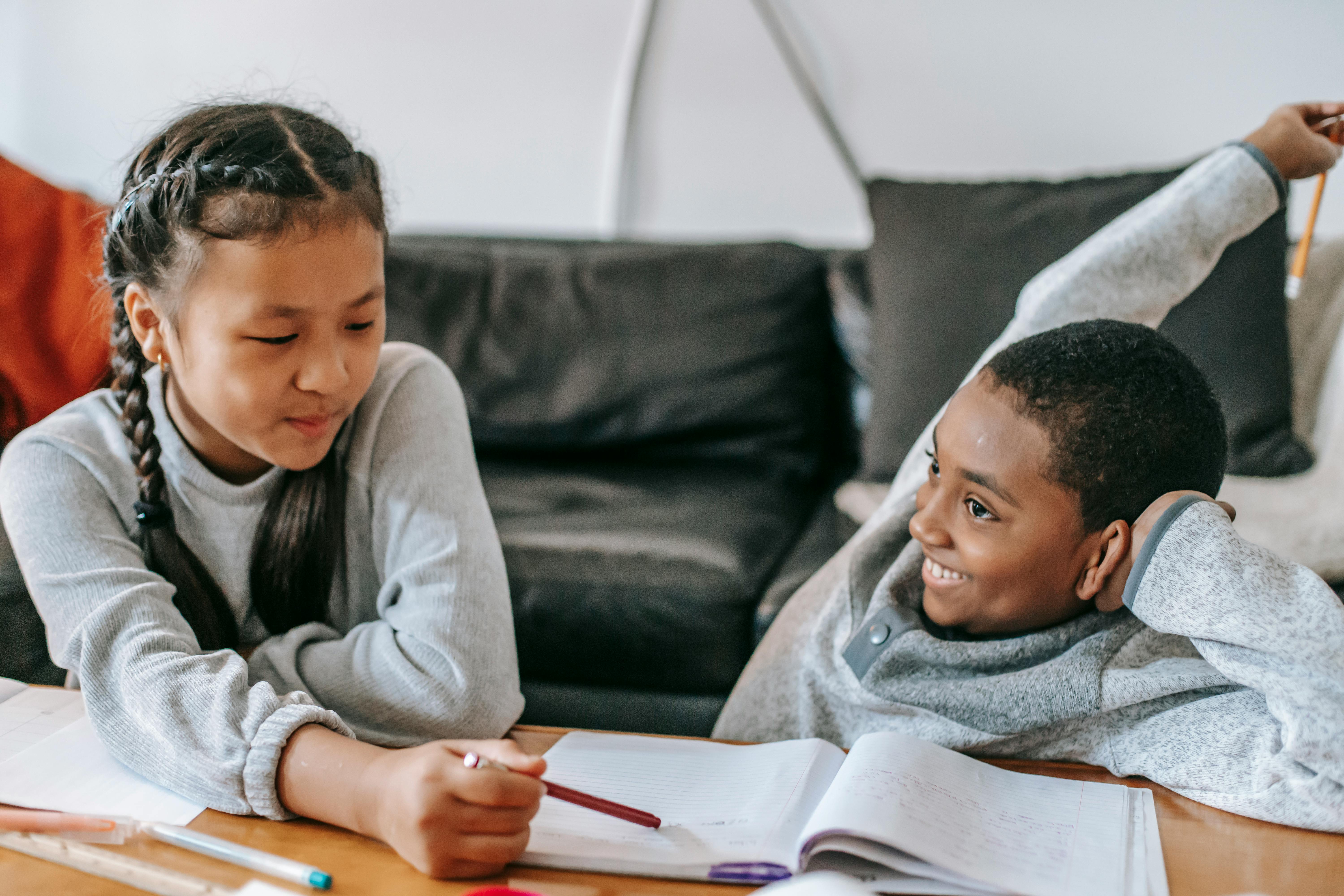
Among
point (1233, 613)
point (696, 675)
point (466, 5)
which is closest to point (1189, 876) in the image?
point (1233, 613)

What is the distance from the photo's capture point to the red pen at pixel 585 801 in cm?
58

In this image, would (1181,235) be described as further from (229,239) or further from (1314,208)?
(229,239)

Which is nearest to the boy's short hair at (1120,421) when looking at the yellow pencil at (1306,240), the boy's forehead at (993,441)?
the boy's forehead at (993,441)

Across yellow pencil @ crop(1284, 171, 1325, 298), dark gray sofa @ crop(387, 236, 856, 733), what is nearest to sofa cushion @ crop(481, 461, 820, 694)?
dark gray sofa @ crop(387, 236, 856, 733)

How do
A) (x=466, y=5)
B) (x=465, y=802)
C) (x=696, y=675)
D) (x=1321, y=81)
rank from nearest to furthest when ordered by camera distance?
(x=465, y=802) → (x=696, y=675) → (x=1321, y=81) → (x=466, y=5)

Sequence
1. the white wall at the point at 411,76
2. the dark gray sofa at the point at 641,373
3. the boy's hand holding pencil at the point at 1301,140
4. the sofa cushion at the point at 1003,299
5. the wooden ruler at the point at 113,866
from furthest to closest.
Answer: the white wall at the point at 411,76 → the dark gray sofa at the point at 641,373 → the sofa cushion at the point at 1003,299 → the boy's hand holding pencil at the point at 1301,140 → the wooden ruler at the point at 113,866

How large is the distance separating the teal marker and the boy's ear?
0.58 m

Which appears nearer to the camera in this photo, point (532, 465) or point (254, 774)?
point (254, 774)

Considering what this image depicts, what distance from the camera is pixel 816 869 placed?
1.93 ft

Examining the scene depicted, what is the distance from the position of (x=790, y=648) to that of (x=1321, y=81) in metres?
1.62

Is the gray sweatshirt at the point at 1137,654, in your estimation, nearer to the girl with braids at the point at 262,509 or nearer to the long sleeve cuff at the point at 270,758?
the girl with braids at the point at 262,509

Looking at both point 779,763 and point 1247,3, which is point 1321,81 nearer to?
point 1247,3

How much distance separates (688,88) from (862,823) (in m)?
1.85

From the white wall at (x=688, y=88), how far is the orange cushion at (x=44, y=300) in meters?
0.46
